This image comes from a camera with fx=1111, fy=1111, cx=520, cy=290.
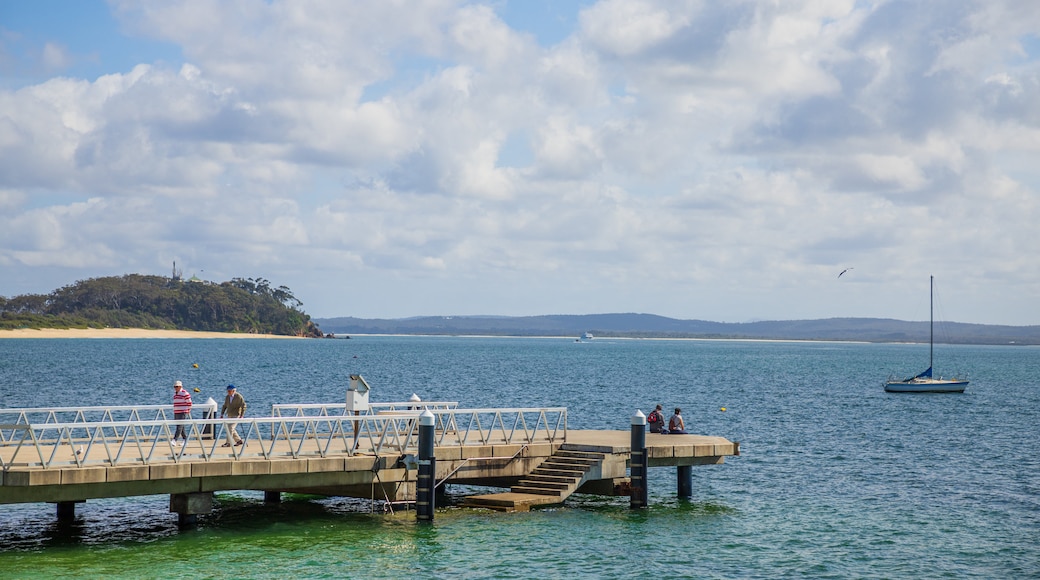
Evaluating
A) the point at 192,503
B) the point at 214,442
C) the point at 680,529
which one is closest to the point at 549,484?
the point at 680,529

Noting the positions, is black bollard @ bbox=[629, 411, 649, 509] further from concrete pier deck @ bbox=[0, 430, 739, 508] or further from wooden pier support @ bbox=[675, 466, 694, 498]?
wooden pier support @ bbox=[675, 466, 694, 498]

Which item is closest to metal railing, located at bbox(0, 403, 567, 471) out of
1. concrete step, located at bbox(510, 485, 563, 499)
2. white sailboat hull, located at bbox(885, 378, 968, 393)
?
concrete step, located at bbox(510, 485, 563, 499)

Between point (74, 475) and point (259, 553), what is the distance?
4182 millimetres

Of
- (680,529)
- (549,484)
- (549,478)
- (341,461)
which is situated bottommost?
(680,529)

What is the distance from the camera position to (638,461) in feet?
95.8

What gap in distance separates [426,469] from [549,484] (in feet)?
13.0

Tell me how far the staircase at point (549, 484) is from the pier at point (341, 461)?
0.03 meters

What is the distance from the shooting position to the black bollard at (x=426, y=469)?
26.4 metres

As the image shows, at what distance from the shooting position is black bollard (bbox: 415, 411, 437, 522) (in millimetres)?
26359

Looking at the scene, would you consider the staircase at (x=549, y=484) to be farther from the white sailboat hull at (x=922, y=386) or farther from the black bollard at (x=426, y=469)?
the white sailboat hull at (x=922, y=386)

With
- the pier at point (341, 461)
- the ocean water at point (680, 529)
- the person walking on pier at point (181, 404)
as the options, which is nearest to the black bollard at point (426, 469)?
the pier at point (341, 461)

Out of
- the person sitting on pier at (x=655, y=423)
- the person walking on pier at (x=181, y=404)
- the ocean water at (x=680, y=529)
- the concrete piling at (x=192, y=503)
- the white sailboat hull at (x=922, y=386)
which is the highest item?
the person walking on pier at (x=181, y=404)

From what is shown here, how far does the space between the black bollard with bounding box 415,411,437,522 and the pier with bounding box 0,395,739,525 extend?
0.10 feet

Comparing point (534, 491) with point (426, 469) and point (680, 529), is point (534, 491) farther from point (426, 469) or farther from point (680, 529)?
point (680, 529)
